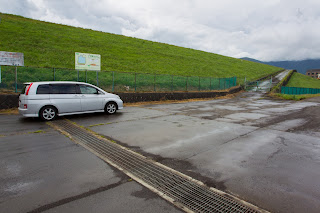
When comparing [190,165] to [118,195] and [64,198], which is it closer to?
[118,195]

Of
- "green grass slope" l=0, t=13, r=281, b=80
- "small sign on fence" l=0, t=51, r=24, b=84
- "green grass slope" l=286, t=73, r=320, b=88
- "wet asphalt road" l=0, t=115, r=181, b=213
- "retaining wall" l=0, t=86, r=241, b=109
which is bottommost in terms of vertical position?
"wet asphalt road" l=0, t=115, r=181, b=213

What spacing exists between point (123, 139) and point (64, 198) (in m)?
3.37

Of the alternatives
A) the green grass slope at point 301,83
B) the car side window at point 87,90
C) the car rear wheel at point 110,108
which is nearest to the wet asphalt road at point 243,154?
the car side window at point 87,90

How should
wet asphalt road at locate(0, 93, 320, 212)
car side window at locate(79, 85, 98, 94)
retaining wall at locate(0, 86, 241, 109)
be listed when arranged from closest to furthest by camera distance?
1. wet asphalt road at locate(0, 93, 320, 212)
2. car side window at locate(79, 85, 98, 94)
3. retaining wall at locate(0, 86, 241, 109)

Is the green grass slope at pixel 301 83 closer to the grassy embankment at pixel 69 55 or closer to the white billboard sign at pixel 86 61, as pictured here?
the grassy embankment at pixel 69 55

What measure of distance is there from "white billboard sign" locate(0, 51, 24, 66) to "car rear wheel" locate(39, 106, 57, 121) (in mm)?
6717

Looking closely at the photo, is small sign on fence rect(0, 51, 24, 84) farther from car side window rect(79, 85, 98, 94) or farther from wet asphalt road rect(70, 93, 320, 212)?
wet asphalt road rect(70, 93, 320, 212)

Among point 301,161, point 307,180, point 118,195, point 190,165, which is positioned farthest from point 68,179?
point 301,161

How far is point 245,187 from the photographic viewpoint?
3680 mm

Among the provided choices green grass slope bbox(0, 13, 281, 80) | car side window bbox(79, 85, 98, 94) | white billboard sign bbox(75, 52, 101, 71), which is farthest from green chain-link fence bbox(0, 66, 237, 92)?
green grass slope bbox(0, 13, 281, 80)

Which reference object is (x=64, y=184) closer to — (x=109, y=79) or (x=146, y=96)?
(x=146, y=96)

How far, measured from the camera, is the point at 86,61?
17.0 metres

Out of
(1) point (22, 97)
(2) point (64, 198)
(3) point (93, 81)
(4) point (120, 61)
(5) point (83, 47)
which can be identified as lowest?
(2) point (64, 198)

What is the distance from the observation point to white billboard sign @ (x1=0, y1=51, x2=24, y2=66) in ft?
42.4
